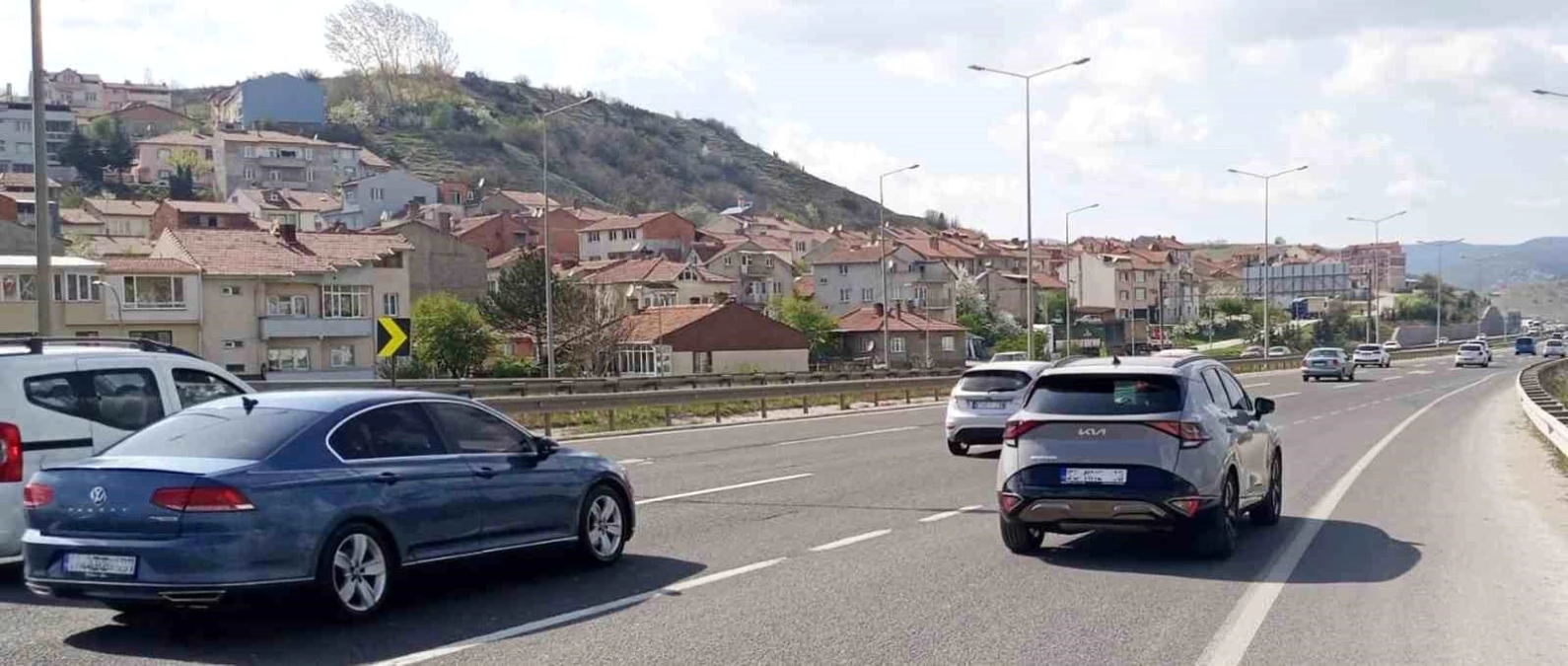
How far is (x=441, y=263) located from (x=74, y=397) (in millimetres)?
88515

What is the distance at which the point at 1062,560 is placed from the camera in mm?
11492

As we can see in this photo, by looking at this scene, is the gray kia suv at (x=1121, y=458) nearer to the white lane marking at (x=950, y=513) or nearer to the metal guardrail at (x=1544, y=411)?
the white lane marking at (x=950, y=513)

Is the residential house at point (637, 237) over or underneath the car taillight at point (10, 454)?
over

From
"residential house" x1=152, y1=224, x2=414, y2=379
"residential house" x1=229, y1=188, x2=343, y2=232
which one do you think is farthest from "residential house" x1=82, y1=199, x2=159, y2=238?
"residential house" x1=152, y1=224, x2=414, y2=379

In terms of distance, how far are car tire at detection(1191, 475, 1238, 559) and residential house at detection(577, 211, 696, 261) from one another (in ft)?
386

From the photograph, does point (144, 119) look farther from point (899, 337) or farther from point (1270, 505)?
point (1270, 505)

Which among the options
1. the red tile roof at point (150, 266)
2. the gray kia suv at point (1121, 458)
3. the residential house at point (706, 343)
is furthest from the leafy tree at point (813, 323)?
the gray kia suv at point (1121, 458)

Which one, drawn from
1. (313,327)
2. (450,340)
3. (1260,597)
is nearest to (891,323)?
(450,340)

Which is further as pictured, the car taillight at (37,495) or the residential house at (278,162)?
the residential house at (278,162)

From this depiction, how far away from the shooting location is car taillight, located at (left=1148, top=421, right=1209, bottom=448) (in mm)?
11039

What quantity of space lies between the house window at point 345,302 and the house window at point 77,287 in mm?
11628

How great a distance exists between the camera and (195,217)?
114m

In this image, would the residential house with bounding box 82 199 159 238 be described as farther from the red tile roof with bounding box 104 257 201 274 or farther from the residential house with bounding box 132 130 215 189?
the red tile roof with bounding box 104 257 201 274

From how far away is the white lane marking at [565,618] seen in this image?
7.95m
